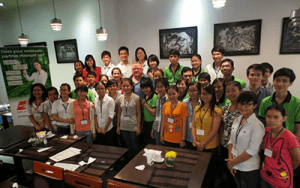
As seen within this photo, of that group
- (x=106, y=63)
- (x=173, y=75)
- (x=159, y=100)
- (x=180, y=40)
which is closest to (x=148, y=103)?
(x=159, y=100)

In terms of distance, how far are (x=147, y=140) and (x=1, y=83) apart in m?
7.38

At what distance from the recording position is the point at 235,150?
1.87 metres

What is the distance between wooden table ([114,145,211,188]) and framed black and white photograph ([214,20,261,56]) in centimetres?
315

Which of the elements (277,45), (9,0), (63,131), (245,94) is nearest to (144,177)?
(245,94)

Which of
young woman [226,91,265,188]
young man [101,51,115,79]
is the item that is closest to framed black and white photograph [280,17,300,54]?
young woman [226,91,265,188]

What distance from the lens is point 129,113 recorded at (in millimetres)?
2932

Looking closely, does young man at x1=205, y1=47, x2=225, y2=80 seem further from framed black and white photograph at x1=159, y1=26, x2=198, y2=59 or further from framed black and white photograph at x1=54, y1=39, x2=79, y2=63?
framed black and white photograph at x1=54, y1=39, x2=79, y2=63

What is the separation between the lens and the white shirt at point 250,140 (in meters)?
1.72

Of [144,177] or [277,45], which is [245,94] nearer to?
[144,177]

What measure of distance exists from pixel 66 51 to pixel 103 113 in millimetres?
3718

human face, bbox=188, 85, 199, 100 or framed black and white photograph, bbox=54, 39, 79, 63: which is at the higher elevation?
framed black and white photograph, bbox=54, 39, 79, 63

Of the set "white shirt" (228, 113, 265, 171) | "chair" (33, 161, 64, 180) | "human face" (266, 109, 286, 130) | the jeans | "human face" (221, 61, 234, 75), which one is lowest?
the jeans

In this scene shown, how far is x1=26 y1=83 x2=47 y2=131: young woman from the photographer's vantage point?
3.26 m

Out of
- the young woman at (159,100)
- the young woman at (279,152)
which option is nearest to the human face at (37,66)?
the young woman at (159,100)
